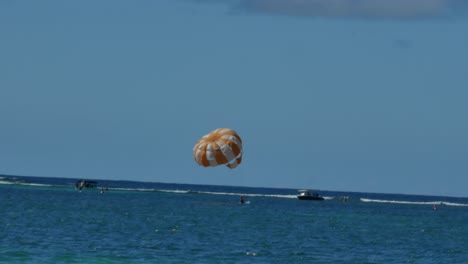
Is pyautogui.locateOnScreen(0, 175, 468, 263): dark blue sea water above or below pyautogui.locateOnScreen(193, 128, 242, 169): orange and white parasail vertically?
below

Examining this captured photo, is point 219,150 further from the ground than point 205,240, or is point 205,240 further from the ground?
point 219,150

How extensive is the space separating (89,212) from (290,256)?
49969 millimetres

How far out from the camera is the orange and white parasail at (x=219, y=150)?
81938 millimetres

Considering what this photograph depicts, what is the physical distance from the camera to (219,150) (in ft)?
271

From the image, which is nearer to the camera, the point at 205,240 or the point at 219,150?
the point at 205,240

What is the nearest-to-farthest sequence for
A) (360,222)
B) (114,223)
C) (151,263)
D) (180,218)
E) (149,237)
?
(151,263) < (149,237) < (114,223) < (180,218) < (360,222)

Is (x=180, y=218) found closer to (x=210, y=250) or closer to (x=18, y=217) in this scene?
(x=18, y=217)

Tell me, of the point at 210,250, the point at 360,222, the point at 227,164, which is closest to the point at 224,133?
the point at 227,164

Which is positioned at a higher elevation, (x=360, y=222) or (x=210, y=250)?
(x=360, y=222)

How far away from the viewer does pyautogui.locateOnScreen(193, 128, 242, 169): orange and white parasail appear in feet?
269

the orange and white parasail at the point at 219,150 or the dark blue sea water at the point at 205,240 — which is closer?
the dark blue sea water at the point at 205,240

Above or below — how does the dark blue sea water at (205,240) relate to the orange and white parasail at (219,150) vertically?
below

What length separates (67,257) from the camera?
58.5 meters

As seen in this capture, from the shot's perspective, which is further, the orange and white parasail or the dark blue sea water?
the orange and white parasail
